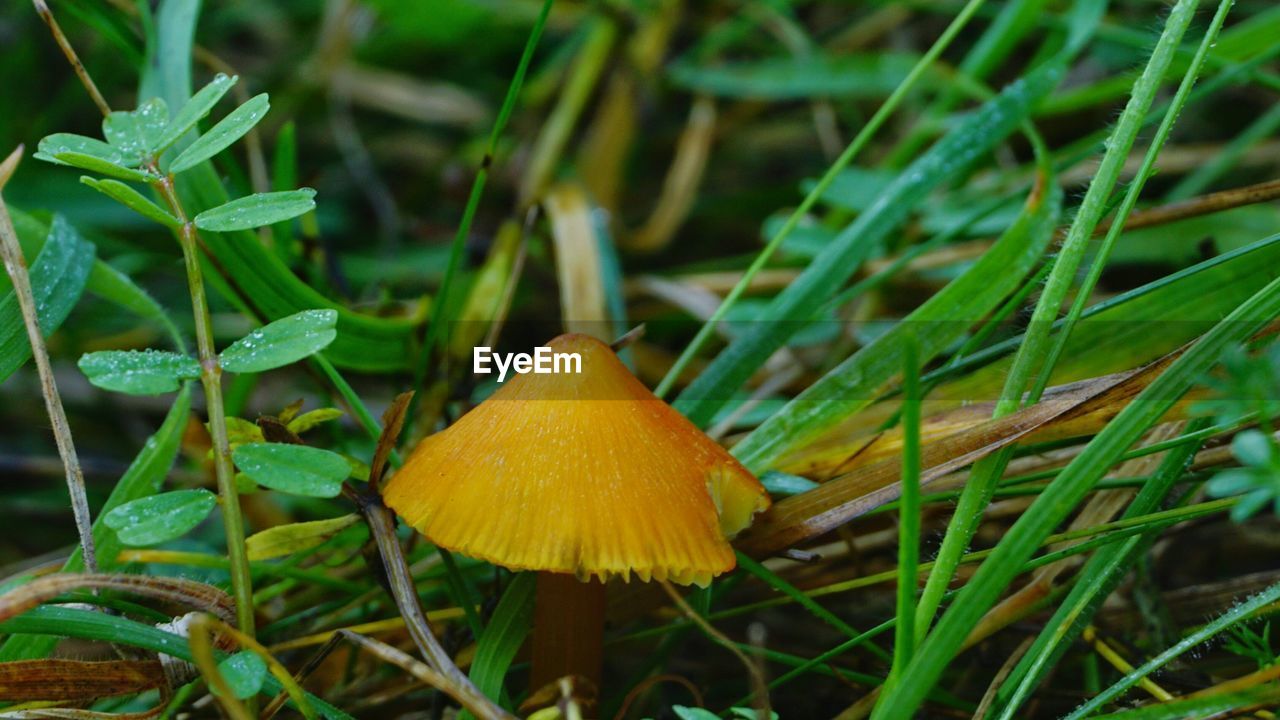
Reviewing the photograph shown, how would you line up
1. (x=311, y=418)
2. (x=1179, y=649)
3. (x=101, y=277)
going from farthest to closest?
(x=101, y=277)
(x=311, y=418)
(x=1179, y=649)

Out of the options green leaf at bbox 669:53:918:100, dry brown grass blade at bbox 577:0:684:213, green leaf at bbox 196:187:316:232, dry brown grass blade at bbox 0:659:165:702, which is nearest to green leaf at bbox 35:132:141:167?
green leaf at bbox 196:187:316:232

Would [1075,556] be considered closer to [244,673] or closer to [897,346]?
[897,346]

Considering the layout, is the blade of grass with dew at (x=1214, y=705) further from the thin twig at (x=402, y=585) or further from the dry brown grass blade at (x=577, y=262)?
the dry brown grass blade at (x=577, y=262)

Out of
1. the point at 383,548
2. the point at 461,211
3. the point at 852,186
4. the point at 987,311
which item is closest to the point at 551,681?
the point at 383,548

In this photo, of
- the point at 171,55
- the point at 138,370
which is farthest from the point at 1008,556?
the point at 171,55

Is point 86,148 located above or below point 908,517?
above

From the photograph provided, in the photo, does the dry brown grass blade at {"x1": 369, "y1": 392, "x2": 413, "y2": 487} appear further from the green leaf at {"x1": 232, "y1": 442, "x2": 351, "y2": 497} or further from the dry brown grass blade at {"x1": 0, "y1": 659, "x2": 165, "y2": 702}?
the dry brown grass blade at {"x1": 0, "y1": 659, "x2": 165, "y2": 702}

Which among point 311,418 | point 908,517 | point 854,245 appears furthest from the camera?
point 854,245

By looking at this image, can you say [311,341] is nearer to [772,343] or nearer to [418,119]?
[772,343]
